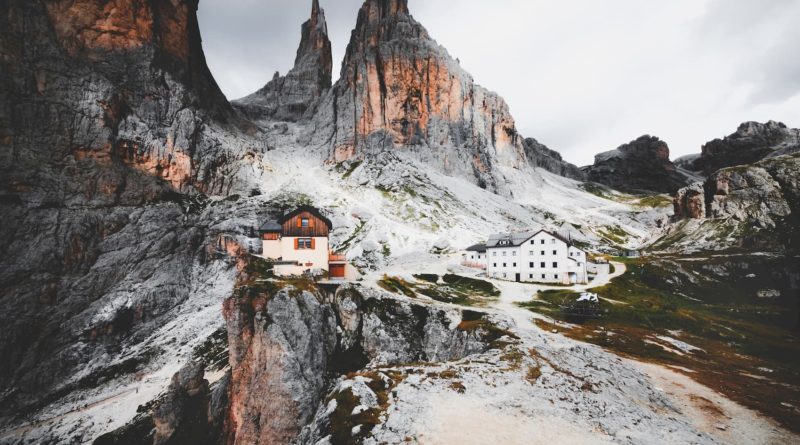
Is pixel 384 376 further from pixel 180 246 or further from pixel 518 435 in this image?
pixel 180 246

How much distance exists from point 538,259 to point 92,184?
11113cm

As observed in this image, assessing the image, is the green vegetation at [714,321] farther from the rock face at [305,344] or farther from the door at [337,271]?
the door at [337,271]

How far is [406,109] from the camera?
17838 centimetres

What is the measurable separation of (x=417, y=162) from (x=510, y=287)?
111 metres

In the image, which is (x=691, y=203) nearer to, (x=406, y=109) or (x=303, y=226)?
(x=406, y=109)

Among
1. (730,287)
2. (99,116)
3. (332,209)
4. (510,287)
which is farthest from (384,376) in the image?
(99,116)

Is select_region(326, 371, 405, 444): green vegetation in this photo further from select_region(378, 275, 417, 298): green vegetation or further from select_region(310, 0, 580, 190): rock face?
select_region(310, 0, 580, 190): rock face

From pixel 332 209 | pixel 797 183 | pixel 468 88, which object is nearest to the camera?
pixel 797 183

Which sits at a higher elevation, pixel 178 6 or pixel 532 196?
pixel 178 6

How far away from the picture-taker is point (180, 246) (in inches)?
3558

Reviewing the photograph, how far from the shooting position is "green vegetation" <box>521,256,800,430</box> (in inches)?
1211

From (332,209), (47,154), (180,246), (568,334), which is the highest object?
(47,154)

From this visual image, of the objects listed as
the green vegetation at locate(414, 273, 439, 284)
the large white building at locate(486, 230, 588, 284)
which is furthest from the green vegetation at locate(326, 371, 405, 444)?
the large white building at locate(486, 230, 588, 284)

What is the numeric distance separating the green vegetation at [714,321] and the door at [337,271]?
30.2m
